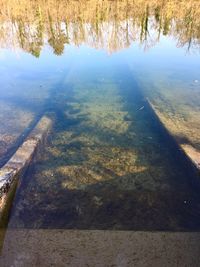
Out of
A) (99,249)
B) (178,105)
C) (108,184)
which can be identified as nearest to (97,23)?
(178,105)

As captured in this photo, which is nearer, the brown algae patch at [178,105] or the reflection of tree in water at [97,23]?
the brown algae patch at [178,105]

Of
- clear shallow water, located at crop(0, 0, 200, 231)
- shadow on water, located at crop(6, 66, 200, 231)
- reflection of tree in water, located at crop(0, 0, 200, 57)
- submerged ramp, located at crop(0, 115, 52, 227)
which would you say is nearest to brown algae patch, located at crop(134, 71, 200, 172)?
clear shallow water, located at crop(0, 0, 200, 231)

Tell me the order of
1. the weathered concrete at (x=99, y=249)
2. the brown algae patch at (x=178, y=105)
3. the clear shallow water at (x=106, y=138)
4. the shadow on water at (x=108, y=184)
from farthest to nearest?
the brown algae patch at (x=178, y=105) → the clear shallow water at (x=106, y=138) → the shadow on water at (x=108, y=184) → the weathered concrete at (x=99, y=249)

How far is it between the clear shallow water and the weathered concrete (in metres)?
0.17

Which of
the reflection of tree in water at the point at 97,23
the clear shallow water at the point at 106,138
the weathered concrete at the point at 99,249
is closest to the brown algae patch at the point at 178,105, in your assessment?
the clear shallow water at the point at 106,138

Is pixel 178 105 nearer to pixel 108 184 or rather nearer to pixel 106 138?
pixel 106 138

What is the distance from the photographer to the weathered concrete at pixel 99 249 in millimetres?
3166

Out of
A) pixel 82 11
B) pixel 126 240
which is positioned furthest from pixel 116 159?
pixel 82 11

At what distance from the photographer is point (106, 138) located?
584 cm

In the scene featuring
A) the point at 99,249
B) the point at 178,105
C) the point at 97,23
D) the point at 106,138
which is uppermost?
the point at 97,23

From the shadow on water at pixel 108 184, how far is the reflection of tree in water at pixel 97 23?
7.12 m

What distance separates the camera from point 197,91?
7.86 m

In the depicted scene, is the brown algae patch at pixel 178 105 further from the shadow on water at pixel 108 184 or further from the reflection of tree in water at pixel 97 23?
the reflection of tree in water at pixel 97 23

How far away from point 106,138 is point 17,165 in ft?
6.53
